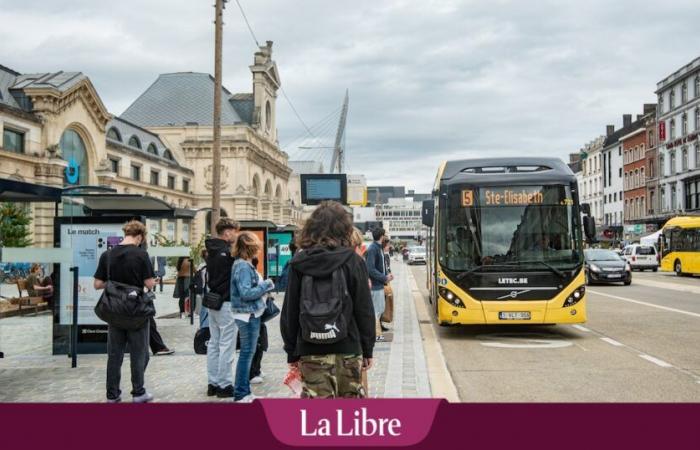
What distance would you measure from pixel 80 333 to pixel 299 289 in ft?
23.4

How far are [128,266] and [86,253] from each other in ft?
12.6

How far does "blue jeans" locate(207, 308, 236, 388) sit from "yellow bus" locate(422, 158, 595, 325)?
5190 millimetres

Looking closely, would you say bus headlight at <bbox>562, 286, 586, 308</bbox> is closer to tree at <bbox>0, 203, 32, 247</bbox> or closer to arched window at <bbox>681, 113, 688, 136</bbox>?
tree at <bbox>0, 203, 32, 247</bbox>

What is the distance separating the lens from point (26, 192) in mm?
8328

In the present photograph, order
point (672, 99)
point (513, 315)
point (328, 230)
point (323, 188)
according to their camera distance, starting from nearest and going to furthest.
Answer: point (328, 230), point (513, 315), point (323, 188), point (672, 99)

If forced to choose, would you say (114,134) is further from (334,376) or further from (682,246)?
(334,376)

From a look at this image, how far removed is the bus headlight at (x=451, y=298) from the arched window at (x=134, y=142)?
4634cm

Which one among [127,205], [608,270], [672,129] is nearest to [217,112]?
[127,205]

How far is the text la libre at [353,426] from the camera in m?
3.79

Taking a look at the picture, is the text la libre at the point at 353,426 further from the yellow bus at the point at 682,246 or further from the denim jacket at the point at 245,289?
the yellow bus at the point at 682,246

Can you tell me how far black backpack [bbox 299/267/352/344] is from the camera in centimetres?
391

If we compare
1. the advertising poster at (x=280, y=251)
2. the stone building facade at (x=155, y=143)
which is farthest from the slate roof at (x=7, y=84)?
the advertising poster at (x=280, y=251)

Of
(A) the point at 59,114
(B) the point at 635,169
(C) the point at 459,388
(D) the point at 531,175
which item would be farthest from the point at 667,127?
(C) the point at 459,388

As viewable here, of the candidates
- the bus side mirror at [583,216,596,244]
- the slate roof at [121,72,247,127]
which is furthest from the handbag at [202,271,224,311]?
the slate roof at [121,72,247,127]
